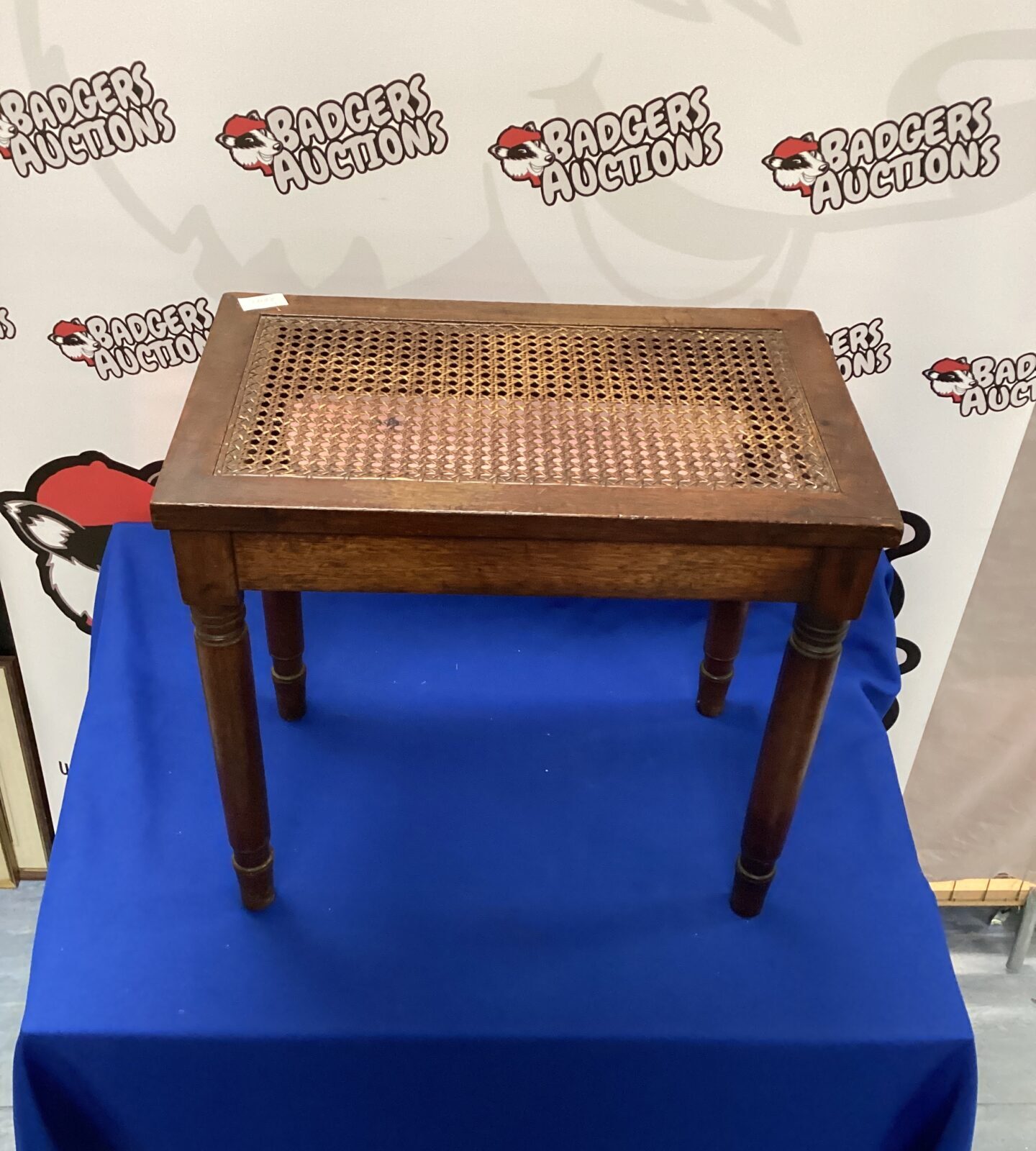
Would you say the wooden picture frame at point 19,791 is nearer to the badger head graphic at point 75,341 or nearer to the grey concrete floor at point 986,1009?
the grey concrete floor at point 986,1009

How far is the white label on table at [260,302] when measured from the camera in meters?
1.00

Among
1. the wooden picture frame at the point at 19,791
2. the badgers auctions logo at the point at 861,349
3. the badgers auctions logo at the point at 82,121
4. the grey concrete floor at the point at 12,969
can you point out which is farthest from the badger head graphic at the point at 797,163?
the grey concrete floor at the point at 12,969

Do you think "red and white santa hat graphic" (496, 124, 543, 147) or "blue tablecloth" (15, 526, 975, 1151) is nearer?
"blue tablecloth" (15, 526, 975, 1151)

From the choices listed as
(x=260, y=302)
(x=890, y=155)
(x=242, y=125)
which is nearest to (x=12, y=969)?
(x=260, y=302)

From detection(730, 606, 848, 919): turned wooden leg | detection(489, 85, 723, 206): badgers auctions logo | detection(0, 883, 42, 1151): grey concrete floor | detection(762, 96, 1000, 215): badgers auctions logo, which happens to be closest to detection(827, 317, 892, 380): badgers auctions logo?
detection(762, 96, 1000, 215): badgers auctions logo

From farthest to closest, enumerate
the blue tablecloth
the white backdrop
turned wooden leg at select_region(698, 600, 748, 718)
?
turned wooden leg at select_region(698, 600, 748, 718) < the white backdrop < the blue tablecloth

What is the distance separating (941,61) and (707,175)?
0.24m

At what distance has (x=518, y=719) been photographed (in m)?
1.18

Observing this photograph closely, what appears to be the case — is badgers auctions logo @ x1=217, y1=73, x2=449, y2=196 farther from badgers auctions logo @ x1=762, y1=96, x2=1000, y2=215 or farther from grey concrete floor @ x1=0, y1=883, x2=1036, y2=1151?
→ grey concrete floor @ x1=0, y1=883, x2=1036, y2=1151

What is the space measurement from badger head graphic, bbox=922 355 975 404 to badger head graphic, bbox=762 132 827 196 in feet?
0.84

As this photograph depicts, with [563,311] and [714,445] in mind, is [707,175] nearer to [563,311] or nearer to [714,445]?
[563,311]

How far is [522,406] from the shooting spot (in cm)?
90

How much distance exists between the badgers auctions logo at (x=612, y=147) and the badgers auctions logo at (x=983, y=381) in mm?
364

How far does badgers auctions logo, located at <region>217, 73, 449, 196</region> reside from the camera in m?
1.07
